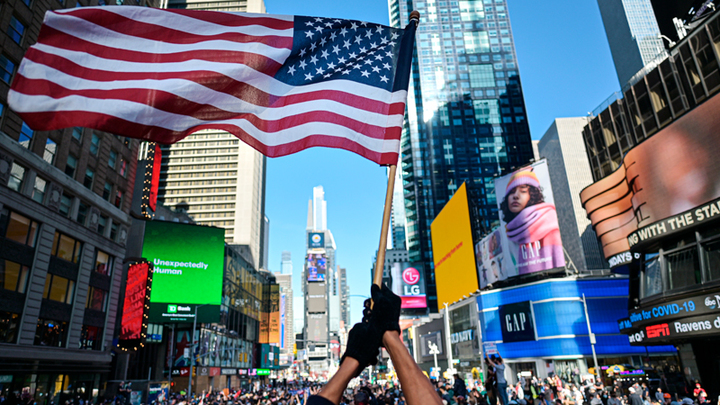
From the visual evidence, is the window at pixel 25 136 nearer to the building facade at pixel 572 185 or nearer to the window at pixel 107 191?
the window at pixel 107 191

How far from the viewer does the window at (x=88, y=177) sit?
115 ft

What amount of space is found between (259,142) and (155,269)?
52.6 metres

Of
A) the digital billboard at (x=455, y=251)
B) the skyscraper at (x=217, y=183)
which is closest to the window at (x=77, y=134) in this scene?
the digital billboard at (x=455, y=251)

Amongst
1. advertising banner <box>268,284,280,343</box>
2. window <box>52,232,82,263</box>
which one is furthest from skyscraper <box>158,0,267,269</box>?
window <box>52,232,82,263</box>

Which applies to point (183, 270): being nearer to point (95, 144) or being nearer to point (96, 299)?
point (96, 299)

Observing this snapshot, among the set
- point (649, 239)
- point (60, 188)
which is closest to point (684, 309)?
point (649, 239)

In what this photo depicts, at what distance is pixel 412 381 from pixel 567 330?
58.1 m

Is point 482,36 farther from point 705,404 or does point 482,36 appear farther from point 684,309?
point 705,404

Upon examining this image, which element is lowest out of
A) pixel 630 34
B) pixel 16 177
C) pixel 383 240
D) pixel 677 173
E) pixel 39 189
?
pixel 383 240

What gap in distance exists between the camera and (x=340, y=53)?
8.49 meters

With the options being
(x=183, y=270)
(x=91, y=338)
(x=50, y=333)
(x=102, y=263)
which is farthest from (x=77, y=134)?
(x=183, y=270)

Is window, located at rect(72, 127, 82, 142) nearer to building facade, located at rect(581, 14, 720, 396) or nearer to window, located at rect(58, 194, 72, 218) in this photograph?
window, located at rect(58, 194, 72, 218)

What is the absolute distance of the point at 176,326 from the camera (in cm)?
5850

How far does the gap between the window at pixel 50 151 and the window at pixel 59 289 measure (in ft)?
25.4
